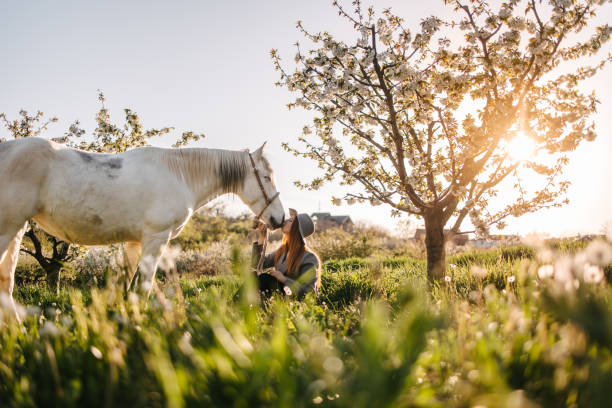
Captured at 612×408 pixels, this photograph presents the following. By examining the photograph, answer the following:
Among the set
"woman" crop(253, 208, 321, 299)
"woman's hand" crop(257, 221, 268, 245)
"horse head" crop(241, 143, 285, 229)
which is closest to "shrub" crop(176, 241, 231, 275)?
"woman" crop(253, 208, 321, 299)

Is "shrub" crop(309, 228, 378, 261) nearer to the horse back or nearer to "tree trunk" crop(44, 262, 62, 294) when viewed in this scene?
"tree trunk" crop(44, 262, 62, 294)

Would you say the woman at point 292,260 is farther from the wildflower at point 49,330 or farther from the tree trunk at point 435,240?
the wildflower at point 49,330

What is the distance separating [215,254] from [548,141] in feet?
45.2

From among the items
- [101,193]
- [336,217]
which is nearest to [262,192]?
[101,193]

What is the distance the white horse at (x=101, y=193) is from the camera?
3404 mm

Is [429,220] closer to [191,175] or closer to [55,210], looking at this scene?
[191,175]

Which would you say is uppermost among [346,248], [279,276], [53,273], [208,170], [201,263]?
[208,170]

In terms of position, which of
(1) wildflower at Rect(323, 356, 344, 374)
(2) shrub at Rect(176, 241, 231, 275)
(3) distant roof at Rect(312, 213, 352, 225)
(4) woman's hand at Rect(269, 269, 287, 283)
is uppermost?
(3) distant roof at Rect(312, 213, 352, 225)

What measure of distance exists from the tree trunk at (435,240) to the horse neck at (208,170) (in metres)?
3.05

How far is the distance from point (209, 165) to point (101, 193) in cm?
122

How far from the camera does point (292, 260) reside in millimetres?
5359

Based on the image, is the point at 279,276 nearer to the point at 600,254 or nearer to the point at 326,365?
the point at 326,365

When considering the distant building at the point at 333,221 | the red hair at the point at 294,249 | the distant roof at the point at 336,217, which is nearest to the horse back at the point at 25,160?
the red hair at the point at 294,249

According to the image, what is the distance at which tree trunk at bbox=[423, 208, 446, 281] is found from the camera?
18.9 feet
